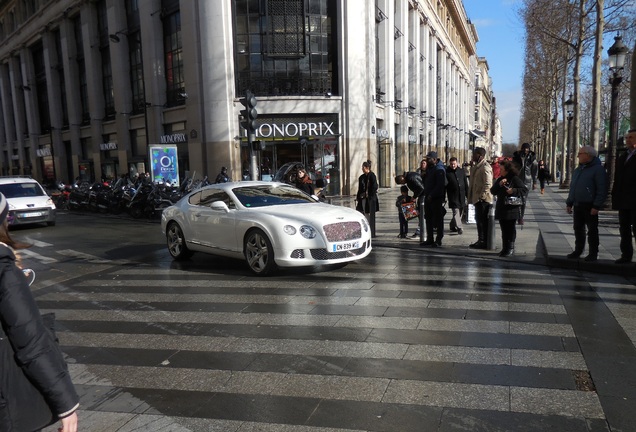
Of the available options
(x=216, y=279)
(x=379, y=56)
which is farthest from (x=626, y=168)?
(x=379, y=56)

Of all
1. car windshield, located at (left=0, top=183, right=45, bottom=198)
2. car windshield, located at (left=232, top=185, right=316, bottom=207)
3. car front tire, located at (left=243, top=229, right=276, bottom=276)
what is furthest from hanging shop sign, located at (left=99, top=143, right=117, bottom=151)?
car front tire, located at (left=243, top=229, right=276, bottom=276)

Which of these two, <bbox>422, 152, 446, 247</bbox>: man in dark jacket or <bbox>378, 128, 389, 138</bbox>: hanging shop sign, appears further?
<bbox>378, 128, 389, 138</bbox>: hanging shop sign

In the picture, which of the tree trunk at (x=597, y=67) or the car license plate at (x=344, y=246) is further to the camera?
the tree trunk at (x=597, y=67)

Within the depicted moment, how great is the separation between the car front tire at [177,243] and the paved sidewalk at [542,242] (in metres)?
4.07

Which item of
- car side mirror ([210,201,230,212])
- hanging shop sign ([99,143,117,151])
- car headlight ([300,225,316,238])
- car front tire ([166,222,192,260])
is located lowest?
car front tire ([166,222,192,260])

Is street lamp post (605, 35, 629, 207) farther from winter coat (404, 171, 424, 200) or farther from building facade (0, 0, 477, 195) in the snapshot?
building facade (0, 0, 477, 195)

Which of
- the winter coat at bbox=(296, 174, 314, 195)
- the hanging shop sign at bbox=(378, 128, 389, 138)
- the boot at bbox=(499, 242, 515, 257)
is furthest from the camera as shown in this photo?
the hanging shop sign at bbox=(378, 128, 389, 138)

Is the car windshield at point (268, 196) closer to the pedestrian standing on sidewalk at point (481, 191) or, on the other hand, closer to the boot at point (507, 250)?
the pedestrian standing on sidewalk at point (481, 191)

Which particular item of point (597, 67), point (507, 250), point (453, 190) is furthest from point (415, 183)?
point (597, 67)

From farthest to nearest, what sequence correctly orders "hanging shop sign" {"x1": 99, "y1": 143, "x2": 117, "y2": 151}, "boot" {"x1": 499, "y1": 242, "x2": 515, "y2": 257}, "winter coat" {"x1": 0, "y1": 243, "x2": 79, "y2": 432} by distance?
"hanging shop sign" {"x1": 99, "y1": 143, "x2": 117, "y2": 151}, "boot" {"x1": 499, "y1": 242, "x2": 515, "y2": 257}, "winter coat" {"x1": 0, "y1": 243, "x2": 79, "y2": 432}

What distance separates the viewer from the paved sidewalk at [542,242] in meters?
7.54

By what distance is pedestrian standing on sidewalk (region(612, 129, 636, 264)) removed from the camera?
6650mm

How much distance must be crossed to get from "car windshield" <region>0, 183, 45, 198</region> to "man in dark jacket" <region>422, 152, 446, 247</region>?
514 inches

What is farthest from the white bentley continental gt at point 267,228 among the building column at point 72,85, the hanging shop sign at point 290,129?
the building column at point 72,85
